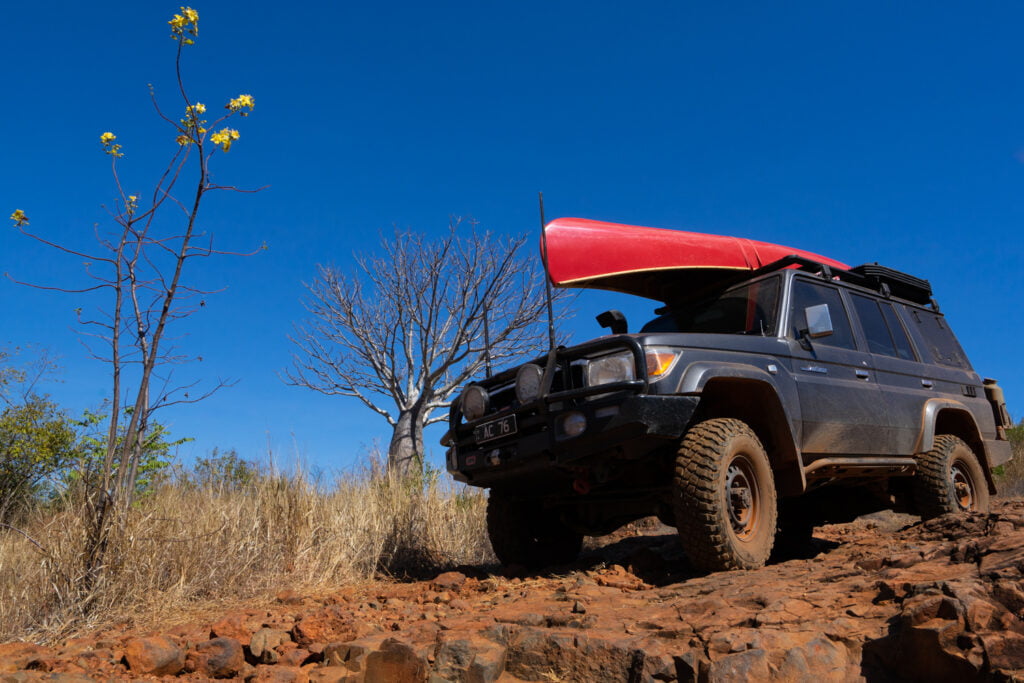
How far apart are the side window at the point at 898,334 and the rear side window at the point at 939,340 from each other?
43 centimetres

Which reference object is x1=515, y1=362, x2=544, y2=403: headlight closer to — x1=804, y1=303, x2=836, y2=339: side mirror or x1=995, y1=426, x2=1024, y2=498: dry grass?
x1=804, y1=303, x2=836, y2=339: side mirror

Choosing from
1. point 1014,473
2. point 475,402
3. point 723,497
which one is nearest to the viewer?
point 723,497

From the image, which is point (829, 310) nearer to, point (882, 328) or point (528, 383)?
point (882, 328)

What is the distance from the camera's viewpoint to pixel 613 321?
669 cm

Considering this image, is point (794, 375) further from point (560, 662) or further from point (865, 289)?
point (560, 662)

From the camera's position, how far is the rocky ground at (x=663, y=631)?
9.60 feet

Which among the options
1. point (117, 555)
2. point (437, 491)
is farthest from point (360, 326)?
point (117, 555)

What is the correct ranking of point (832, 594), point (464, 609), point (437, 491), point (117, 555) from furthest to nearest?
point (437, 491) < point (117, 555) < point (464, 609) < point (832, 594)

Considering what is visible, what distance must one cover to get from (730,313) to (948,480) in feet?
7.65

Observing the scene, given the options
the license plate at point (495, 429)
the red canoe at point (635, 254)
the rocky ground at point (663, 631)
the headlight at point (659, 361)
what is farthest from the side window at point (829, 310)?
the license plate at point (495, 429)

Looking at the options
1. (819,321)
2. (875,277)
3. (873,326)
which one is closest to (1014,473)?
(875,277)

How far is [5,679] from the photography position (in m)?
3.23

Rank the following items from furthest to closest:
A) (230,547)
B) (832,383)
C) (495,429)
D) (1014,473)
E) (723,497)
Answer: (1014,473) → (230,547) → (832,383) → (495,429) → (723,497)

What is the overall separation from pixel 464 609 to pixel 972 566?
2692mm
